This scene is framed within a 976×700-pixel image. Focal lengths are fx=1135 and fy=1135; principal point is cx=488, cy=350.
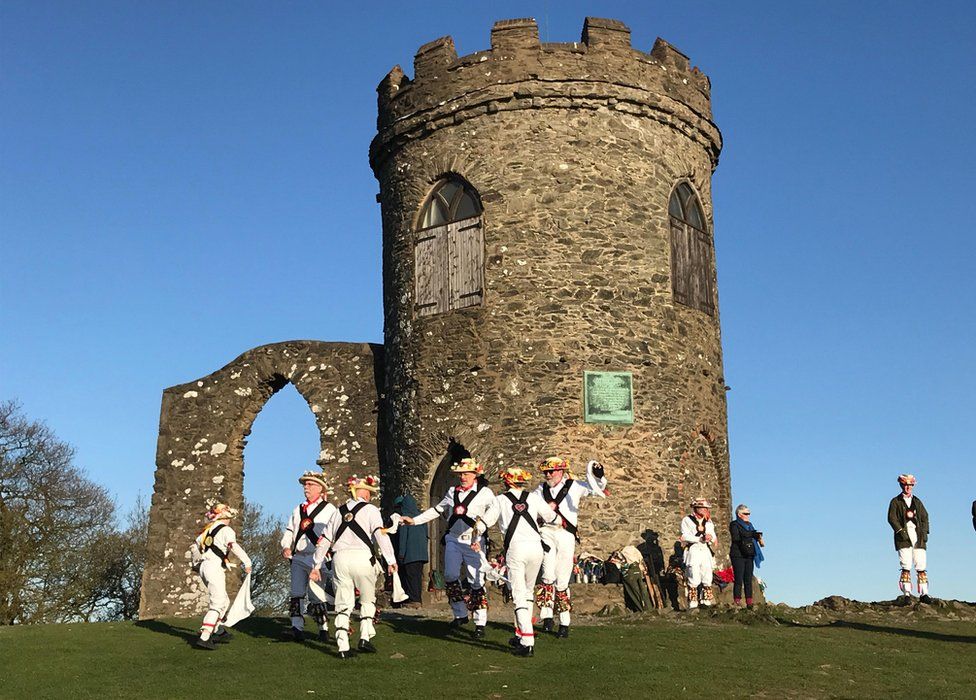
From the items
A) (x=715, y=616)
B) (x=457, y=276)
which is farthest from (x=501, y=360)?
(x=715, y=616)

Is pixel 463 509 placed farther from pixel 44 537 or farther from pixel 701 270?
pixel 44 537

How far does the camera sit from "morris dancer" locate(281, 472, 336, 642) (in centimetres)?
1279

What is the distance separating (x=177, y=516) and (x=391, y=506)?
485cm

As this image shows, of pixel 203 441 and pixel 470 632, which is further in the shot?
pixel 203 441

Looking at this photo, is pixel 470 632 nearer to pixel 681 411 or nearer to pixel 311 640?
pixel 311 640

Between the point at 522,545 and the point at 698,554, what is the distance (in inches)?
190

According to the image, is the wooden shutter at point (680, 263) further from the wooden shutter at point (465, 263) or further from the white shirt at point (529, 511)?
the white shirt at point (529, 511)

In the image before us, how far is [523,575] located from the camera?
12.1m

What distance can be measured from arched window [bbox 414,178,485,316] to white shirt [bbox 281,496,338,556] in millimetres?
6735

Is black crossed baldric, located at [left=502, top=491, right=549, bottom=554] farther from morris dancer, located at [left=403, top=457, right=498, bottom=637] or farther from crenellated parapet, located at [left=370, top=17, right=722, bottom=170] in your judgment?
crenellated parapet, located at [left=370, top=17, right=722, bottom=170]

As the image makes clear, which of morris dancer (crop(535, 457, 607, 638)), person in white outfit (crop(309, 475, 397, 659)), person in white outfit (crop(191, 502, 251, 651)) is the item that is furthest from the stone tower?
person in white outfit (crop(309, 475, 397, 659))

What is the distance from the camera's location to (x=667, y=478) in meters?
18.3

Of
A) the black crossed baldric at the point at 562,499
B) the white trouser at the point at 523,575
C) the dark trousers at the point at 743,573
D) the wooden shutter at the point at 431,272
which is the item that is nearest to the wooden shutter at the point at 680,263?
the wooden shutter at the point at 431,272

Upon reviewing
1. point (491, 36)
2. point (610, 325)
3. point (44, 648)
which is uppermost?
point (491, 36)
